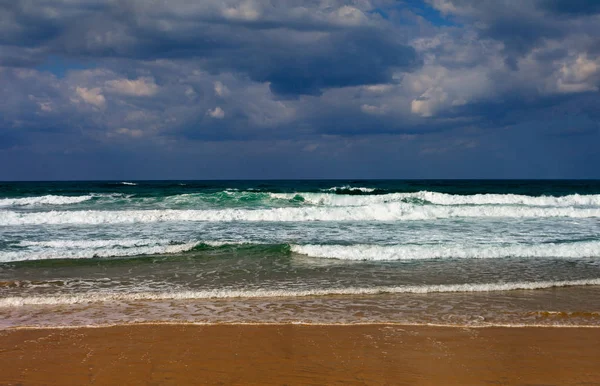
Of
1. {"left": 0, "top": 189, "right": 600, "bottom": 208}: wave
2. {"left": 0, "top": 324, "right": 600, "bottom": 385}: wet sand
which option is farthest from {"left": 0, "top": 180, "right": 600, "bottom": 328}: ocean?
{"left": 0, "top": 189, "right": 600, "bottom": 208}: wave

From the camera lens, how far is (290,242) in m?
13.7

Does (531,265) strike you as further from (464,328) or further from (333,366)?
(333,366)

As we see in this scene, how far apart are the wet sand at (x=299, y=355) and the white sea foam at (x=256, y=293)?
1.74 metres

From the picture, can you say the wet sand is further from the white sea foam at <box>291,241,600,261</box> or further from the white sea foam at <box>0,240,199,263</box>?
the white sea foam at <box>0,240,199,263</box>

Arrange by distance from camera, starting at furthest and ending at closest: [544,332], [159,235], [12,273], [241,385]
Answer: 1. [159,235]
2. [12,273]
3. [544,332]
4. [241,385]

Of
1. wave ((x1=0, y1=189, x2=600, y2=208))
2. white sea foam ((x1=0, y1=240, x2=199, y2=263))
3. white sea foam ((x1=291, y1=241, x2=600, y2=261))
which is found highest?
wave ((x1=0, y1=189, x2=600, y2=208))

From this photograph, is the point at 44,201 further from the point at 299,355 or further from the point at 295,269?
the point at 299,355

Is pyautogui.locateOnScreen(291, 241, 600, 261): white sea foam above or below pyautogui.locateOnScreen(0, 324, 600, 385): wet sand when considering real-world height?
above

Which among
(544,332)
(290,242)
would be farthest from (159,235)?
(544,332)

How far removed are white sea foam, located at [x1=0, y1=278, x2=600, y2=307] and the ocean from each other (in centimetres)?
3

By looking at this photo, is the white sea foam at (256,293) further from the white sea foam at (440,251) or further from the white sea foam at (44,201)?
the white sea foam at (44,201)

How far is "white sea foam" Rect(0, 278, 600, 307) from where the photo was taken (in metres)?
7.84

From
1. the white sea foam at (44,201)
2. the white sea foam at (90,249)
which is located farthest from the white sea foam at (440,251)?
the white sea foam at (44,201)

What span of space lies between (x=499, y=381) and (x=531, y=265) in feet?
22.7
